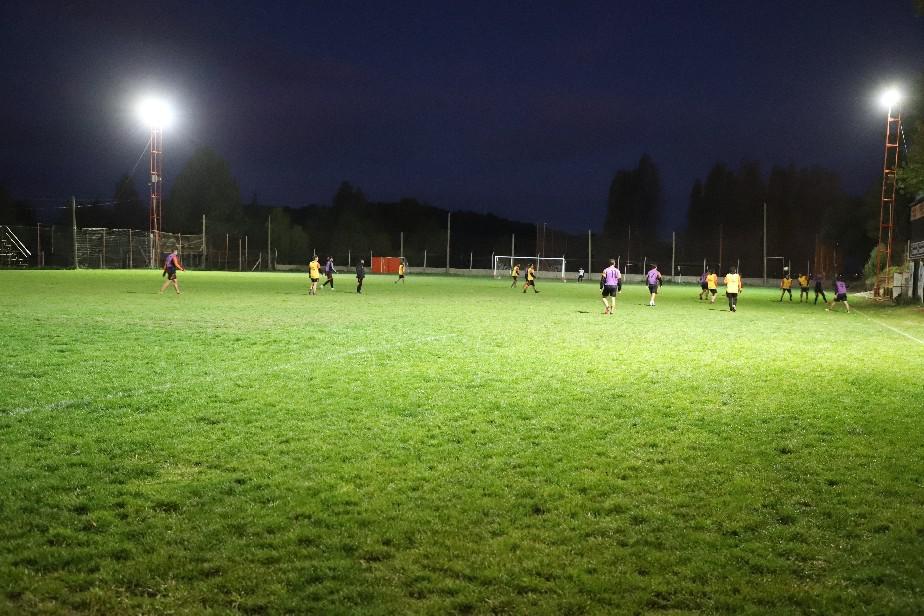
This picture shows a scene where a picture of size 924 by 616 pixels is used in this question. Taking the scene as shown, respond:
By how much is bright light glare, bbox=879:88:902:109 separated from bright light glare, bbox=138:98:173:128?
183 feet

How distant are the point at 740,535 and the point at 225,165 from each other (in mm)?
113841

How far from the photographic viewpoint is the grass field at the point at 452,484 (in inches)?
158

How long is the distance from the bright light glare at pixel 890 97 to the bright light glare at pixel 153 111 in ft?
183

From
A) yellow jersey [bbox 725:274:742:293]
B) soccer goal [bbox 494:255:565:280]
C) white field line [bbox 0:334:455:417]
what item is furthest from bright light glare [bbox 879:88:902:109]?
soccer goal [bbox 494:255:565:280]

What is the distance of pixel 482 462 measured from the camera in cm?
632

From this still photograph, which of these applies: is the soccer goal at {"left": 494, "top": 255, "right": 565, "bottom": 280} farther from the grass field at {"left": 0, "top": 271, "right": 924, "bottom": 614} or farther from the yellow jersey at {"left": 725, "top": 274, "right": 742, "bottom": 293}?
the grass field at {"left": 0, "top": 271, "right": 924, "bottom": 614}

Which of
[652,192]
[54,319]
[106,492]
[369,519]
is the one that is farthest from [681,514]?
[652,192]

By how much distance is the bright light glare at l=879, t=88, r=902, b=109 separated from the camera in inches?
1254

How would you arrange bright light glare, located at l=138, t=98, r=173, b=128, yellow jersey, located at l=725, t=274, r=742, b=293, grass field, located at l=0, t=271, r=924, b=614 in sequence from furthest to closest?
bright light glare, located at l=138, t=98, r=173, b=128 < yellow jersey, located at l=725, t=274, r=742, b=293 < grass field, located at l=0, t=271, r=924, b=614

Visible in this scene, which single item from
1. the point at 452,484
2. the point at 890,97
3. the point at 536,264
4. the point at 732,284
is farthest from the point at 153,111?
the point at 452,484

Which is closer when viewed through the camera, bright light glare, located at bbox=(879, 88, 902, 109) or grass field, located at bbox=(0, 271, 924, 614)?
grass field, located at bbox=(0, 271, 924, 614)

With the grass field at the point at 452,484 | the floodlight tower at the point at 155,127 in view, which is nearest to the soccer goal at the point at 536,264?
the floodlight tower at the point at 155,127

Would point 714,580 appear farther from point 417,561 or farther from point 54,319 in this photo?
point 54,319

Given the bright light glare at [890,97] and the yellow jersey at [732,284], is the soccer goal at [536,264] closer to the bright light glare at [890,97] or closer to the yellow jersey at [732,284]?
the bright light glare at [890,97]
